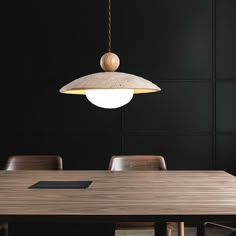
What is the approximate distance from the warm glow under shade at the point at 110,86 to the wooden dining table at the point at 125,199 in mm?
545

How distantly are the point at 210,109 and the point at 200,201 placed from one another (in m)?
3.29

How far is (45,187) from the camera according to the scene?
109 inches

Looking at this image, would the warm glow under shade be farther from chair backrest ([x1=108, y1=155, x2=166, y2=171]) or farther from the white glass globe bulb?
chair backrest ([x1=108, y1=155, x2=166, y2=171])

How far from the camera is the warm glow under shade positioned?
258cm

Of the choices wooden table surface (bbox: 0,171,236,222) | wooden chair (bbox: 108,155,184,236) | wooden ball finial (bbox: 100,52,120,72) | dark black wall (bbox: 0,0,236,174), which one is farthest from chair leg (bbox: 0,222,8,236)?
dark black wall (bbox: 0,0,236,174)

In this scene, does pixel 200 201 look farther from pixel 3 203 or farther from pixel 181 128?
pixel 181 128

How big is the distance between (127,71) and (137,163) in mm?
1640

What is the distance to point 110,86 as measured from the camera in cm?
255

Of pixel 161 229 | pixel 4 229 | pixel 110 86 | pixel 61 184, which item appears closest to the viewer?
pixel 110 86

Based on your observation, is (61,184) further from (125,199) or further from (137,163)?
(137,163)

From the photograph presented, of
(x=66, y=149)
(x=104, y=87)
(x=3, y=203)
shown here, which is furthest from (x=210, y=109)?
(x=3, y=203)

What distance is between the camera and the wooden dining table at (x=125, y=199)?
199 centimetres

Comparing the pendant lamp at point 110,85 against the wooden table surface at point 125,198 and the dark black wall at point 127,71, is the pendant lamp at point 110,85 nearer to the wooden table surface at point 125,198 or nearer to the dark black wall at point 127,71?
the wooden table surface at point 125,198

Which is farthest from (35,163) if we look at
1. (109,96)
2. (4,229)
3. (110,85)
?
(110,85)
